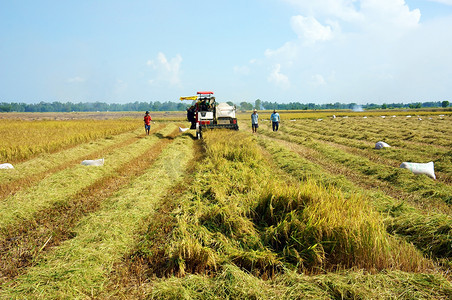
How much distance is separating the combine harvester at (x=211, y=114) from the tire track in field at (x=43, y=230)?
9240 mm

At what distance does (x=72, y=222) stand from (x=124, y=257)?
172 cm

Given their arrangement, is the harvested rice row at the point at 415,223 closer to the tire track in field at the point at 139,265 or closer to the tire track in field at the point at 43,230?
the tire track in field at the point at 139,265

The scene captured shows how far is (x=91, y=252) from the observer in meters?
3.30

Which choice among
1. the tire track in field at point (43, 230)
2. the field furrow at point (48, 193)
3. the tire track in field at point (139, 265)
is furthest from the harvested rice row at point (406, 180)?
the field furrow at point (48, 193)

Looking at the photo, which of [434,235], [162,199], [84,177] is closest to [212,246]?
[162,199]

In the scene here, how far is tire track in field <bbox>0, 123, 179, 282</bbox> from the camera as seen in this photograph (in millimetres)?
3351

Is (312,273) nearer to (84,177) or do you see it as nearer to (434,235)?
(434,235)

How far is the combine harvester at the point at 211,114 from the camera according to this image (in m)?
15.5

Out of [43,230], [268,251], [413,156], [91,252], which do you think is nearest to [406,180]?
[413,156]

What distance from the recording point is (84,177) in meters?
7.19

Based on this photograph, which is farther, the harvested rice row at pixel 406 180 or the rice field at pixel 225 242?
the harvested rice row at pixel 406 180

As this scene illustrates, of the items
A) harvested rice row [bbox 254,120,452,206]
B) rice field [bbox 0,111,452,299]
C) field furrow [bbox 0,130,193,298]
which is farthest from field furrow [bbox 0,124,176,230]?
harvested rice row [bbox 254,120,452,206]

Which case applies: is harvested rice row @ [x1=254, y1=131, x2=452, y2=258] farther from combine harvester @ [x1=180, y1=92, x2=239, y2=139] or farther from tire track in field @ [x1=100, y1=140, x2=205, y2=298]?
combine harvester @ [x1=180, y1=92, x2=239, y2=139]

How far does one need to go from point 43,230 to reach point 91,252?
1.53m
